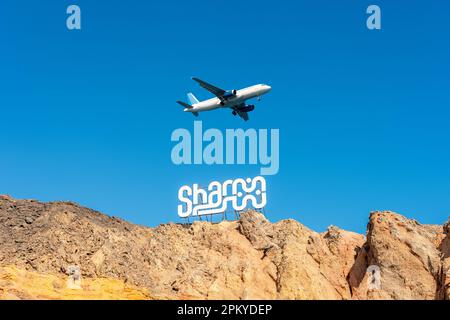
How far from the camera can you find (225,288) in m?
75.1

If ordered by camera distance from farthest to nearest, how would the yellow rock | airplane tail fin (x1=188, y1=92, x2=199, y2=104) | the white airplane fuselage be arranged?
airplane tail fin (x1=188, y1=92, x2=199, y2=104)
the white airplane fuselage
the yellow rock

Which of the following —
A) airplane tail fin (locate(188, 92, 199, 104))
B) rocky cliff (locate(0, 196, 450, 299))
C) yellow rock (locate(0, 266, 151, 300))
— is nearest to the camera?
yellow rock (locate(0, 266, 151, 300))

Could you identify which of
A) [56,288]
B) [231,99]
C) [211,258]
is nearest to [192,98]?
[231,99]

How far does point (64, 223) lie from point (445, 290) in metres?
44.4

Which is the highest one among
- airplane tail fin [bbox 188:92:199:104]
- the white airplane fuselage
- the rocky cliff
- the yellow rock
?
airplane tail fin [bbox 188:92:199:104]

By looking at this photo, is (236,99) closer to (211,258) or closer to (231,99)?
(231,99)

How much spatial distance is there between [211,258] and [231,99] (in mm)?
27133

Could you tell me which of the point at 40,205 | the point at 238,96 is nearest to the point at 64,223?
the point at 40,205

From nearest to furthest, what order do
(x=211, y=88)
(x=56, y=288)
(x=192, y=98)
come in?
1. (x=56, y=288)
2. (x=211, y=88)
3. (x=192, y=98)

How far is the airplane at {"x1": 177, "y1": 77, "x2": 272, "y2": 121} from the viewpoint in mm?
93938

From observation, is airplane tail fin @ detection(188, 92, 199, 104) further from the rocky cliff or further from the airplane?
the rocky cliff

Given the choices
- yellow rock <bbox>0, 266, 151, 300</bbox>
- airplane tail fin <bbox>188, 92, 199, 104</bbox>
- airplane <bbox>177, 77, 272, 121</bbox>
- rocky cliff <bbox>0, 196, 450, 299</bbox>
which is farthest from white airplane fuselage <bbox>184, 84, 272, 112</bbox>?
yellow rock <bbox>0, 266, 151, 300</bbox>

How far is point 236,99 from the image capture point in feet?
317
